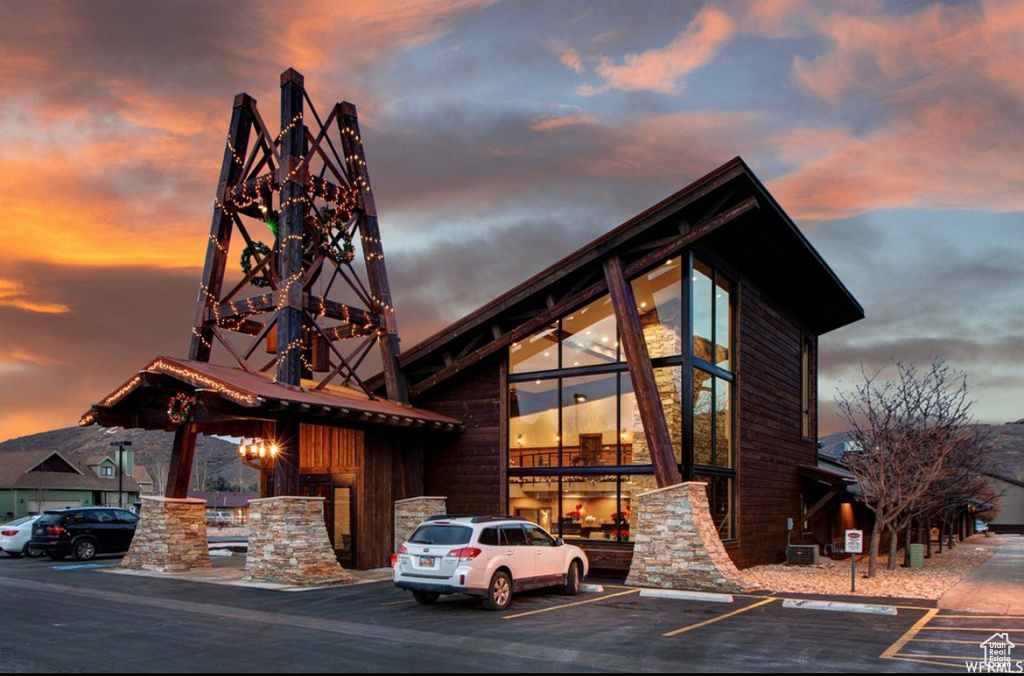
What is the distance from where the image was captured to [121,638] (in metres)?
12.0

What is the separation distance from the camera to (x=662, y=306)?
22.0m

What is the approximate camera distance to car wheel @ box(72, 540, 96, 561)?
26094 millimetres

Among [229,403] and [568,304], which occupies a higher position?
[568,304]

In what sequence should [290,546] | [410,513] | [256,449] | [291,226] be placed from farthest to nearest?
[291,226] → [256,449] → [410,513] → [290,546]

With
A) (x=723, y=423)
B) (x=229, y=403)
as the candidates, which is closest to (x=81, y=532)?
(x=229, y=403)

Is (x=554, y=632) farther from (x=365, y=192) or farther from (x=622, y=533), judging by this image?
(x=365, y=192)

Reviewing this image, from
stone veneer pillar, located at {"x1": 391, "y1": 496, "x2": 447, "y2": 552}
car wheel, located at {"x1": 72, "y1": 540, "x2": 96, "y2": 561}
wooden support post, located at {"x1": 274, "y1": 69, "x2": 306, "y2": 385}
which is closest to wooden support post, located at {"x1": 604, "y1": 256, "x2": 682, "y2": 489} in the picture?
stone veneer pillar, located at {"x1": 391, "y1": 496, "x2": 447, "y2": 552}

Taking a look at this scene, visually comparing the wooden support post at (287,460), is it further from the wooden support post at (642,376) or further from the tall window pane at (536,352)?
the wooden support post at (642,376)

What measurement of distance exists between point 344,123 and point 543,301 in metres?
8.81

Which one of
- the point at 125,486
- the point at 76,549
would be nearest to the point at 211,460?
the point at 125,486

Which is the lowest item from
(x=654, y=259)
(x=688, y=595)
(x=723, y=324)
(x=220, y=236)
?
(x=688, y=595)

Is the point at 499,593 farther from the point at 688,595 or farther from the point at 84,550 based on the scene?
the point at 84,550

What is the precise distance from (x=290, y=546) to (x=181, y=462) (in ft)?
17.5

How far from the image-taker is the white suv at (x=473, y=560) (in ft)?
49.2
